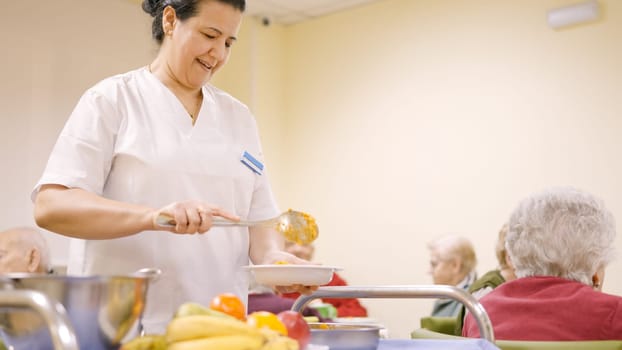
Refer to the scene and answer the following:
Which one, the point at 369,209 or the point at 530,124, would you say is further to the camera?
the point at 369,209

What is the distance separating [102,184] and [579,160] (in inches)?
123

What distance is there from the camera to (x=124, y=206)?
1.39 metres

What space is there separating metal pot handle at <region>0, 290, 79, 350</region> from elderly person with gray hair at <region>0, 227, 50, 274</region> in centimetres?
237

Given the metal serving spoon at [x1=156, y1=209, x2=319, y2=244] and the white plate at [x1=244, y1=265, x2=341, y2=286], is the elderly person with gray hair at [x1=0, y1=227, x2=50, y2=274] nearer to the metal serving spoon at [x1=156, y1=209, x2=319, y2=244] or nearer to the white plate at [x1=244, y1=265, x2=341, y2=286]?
the metal serving spoon at [x1=156, y1=209, x2=319, y2=244]

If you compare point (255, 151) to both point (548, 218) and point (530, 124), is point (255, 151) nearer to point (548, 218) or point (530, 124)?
point (548, 218)

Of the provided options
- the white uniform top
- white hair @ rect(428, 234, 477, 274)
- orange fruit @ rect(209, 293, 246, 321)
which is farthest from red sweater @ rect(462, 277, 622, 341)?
white hair @ rect(428, 234, 477, 274)

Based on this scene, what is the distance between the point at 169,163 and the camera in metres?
1.67

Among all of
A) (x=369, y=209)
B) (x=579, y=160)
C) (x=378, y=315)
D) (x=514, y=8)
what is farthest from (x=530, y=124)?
(x=378, y=315)

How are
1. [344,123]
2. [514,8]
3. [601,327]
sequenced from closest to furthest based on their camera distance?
1. [601,327]
2. [514,8]
3. [344,123]

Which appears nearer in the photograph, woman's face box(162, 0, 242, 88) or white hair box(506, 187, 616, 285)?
woman's face box(162, 0, 242, 88)

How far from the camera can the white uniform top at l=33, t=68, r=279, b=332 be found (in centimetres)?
159

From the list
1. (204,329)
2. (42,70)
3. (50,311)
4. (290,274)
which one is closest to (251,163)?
(290,274)

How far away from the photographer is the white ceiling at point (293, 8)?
511cm

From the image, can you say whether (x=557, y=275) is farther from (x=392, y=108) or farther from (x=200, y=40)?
(x=392, y=108)
